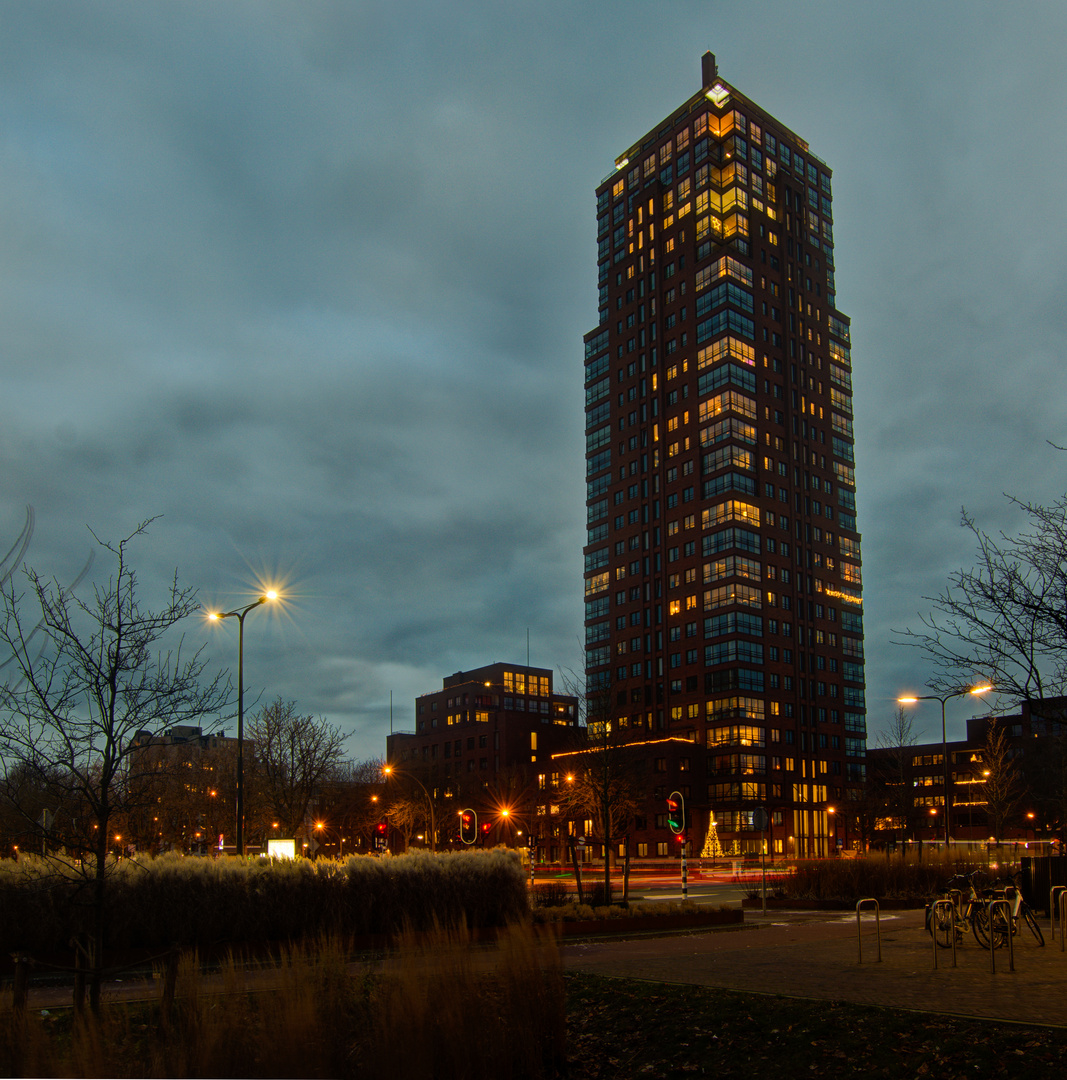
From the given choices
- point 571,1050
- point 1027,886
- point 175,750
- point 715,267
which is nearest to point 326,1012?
point 571,1050

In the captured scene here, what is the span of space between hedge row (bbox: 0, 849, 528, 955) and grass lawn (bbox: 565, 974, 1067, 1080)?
5.16 meters

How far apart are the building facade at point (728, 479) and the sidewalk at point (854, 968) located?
285ft

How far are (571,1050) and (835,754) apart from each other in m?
116

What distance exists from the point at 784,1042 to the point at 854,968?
212 inches

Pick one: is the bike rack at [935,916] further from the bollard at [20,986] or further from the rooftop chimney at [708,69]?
the rooftop chimney at [708,69]

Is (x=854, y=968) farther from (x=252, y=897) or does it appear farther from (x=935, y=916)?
(x=252, y=897)

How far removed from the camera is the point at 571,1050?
10.9m

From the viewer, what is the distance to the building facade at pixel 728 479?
111 metres

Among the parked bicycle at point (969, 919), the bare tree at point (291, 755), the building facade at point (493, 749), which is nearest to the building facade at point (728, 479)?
the building facade at point (493, 749)

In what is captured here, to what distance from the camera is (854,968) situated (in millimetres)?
15109

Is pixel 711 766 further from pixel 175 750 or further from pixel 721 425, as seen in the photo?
pixel 175 750

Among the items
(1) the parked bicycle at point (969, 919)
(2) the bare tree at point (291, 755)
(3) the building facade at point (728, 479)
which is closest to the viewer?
(1) the parked bicycle at point (969, 919)

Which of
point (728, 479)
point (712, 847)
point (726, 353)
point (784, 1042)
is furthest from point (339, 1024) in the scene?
point (726, 353)

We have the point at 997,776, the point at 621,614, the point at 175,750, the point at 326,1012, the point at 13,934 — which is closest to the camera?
the point at 326,1012
